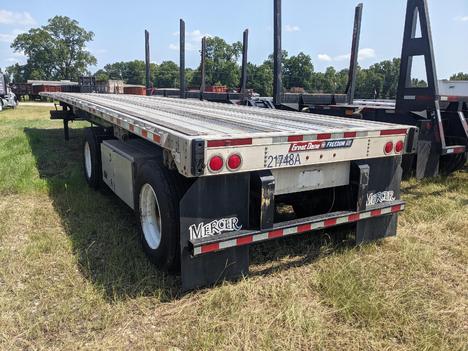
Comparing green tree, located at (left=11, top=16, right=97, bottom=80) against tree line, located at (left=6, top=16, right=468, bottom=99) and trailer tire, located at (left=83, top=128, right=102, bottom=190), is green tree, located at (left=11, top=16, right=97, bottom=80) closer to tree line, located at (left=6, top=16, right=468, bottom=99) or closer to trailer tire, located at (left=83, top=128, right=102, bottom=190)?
tree line, located at (left=6, top=16, right=468, bottom=99)

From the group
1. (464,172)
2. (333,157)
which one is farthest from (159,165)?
(464,172)

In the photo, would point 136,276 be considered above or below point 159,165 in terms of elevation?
below

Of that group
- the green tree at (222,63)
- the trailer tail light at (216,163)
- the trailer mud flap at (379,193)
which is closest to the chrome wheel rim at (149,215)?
the trailer tail light at (216,163)

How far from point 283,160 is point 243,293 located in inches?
42.9

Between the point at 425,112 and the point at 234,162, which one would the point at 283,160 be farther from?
the point at 425,112

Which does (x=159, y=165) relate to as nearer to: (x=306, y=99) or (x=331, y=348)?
(x=331, y=348)

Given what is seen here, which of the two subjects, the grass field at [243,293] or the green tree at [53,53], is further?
the green tree at [53,53]

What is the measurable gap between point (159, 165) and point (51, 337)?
1.52 meters

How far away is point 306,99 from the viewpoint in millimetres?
10445

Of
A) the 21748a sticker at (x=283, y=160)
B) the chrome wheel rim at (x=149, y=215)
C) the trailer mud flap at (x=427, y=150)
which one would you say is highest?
the 21748a sticker at (x=283, y=160)

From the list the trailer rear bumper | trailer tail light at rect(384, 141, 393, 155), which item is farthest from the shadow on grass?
trailer tail light at rect(384, 141, 393, 155)

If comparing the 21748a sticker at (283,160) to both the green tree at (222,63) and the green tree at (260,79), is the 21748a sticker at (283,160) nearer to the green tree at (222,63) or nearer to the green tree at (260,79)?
the green tree at (260,79)

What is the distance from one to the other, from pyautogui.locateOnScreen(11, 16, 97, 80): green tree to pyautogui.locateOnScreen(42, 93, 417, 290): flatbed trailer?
308ft

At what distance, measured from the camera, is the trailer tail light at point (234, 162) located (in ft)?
9.65
